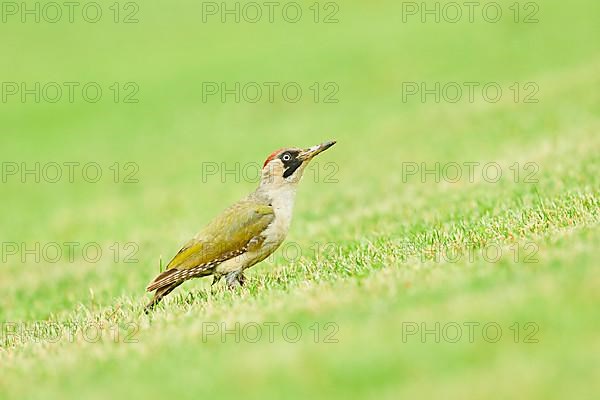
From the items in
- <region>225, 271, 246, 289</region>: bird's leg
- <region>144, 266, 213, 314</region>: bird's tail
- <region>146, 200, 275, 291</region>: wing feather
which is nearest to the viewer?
<region>144, 266, 213, 314</region>: bird's tail

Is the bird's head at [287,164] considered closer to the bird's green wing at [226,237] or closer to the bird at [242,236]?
the bird at [242,236]

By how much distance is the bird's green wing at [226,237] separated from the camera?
9.67 meters

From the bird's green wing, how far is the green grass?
53 centimetres

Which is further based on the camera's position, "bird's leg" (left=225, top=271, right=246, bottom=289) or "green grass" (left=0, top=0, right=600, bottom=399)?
"bird's leg" (left=225, top=271, right=246, bottom=289)

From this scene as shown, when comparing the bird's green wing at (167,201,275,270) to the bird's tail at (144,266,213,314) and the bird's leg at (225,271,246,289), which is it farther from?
the bird's leg at (225,271,246,289)

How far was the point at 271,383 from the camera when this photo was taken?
573 cm

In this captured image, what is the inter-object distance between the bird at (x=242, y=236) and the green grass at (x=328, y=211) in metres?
0.39

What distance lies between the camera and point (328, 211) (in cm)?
1711

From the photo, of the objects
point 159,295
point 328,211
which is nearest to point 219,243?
point 159,295

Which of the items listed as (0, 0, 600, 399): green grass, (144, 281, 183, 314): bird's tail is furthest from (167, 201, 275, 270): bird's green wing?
(0, 0, 600, 399): green grass

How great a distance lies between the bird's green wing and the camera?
9.67m

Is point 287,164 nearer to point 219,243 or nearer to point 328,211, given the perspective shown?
point 219,243

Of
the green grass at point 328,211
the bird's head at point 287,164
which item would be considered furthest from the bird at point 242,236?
the green grass at point 328,211

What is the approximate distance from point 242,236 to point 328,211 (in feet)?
24.7
